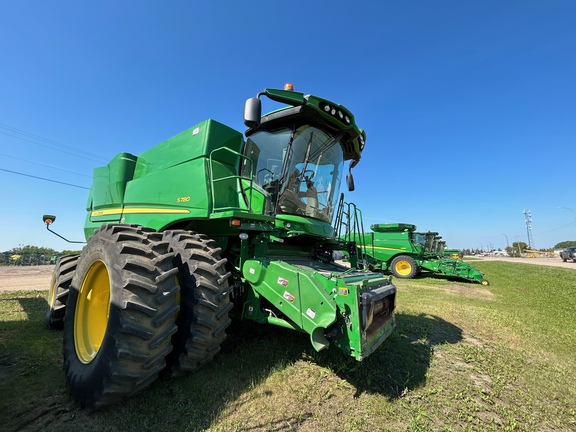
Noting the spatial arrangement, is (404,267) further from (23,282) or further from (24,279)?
(24,279)

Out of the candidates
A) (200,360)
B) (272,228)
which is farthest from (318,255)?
(200,360)

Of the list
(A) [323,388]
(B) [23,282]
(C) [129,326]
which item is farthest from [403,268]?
(B) [23,282]

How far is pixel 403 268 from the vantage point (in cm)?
1583

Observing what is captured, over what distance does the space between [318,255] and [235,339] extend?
199cm

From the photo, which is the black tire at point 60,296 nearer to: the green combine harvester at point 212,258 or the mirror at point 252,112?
the green combine harvester at point 212,258

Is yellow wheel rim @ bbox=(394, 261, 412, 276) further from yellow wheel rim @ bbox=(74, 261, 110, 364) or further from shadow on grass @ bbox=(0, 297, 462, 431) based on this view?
yellow wheel rim @ bbox=(74, 261, 110, 364)

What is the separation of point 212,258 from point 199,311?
0.55 meters

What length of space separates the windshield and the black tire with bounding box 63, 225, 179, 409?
5.83 feet

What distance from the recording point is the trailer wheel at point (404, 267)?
15.4 metres

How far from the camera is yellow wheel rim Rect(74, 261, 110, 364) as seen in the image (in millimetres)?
3188

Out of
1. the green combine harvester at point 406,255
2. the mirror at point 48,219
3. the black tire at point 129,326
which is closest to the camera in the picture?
the black tire at point 129,326

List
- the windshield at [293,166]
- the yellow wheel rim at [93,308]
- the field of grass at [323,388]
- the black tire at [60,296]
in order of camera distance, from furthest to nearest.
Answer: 1. the black tire at [60,296]
2. the windshield at [293,166]
3. the yellow wheel rim at [93,308]
4. the field of grass at [323,388]

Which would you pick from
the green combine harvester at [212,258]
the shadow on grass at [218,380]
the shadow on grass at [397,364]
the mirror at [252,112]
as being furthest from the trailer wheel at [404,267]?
the mirror at [252,112]

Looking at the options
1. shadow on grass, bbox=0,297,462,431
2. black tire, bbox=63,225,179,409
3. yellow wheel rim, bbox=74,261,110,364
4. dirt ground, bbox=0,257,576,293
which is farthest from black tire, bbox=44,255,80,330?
dirt ground, bbox=0,257,576,293
